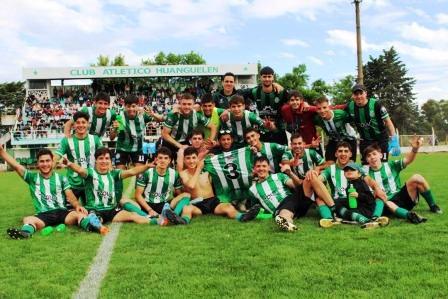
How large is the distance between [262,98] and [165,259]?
400 centimetres

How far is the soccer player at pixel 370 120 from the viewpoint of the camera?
23.2ft

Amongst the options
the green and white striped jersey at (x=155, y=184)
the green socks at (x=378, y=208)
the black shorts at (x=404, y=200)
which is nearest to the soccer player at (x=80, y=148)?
the green and white striped jersey at (x=155, y=184)

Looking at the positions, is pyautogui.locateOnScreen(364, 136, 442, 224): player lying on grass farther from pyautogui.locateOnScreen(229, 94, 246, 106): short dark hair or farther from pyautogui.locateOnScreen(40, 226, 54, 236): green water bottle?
pyautogui.locateOnScreen(40, 226, 54, 236): green water bottle

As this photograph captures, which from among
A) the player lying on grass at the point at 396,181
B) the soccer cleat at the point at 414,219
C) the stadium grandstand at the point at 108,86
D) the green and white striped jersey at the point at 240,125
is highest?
the stadium grandstand at the point at 108,86

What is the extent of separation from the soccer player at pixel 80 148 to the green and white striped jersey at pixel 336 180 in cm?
327

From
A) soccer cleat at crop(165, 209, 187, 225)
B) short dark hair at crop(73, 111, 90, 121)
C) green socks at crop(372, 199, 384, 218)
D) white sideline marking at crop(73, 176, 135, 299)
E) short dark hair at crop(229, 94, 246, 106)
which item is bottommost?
white sideline marking at crop(73, 176, 135, 299)

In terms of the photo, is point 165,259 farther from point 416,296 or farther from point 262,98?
point 262,98

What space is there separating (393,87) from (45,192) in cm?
5560

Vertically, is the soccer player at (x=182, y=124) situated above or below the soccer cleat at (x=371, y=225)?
above

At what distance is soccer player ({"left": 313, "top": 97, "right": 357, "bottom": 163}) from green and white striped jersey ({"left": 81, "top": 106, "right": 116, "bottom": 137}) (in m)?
3.24

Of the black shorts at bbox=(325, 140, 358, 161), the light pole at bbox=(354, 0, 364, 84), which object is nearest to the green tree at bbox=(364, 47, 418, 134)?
the light pole at bbox=(354, 0, 364, 84)

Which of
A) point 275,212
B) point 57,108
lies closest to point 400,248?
point 275,212

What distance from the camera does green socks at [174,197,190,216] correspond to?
6464mm

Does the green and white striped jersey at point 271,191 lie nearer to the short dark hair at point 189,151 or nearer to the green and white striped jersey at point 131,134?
the short dark hair at point 189,151
